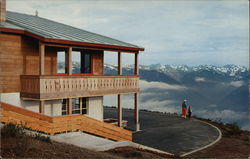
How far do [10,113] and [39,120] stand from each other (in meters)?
1.36

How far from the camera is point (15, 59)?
19453mm

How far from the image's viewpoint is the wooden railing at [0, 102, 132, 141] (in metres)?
14.4

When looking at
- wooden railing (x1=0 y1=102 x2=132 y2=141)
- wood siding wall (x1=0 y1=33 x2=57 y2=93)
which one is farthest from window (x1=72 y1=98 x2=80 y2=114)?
wooden railing (x1=0 y1=102 x2=132 y2=141)

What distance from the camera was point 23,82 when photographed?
63.8 feet

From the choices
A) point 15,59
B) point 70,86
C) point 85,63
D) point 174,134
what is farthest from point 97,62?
point 174,134

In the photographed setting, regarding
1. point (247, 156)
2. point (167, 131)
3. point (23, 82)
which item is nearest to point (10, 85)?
point (23, 82)

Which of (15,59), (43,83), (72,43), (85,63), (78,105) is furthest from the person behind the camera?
(85,63)

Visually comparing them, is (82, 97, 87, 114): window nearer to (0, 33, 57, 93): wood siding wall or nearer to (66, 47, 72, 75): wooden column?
(66, 47, 72, 75): wooden column

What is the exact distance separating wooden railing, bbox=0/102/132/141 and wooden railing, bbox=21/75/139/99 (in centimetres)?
317

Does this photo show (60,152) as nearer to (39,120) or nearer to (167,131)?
(39,120)

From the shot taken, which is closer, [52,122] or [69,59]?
[52,122]

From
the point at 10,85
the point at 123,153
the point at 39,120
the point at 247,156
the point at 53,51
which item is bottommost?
the point at 247,156

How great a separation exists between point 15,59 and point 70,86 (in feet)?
12.3

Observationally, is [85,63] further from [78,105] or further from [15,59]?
[15,59]
